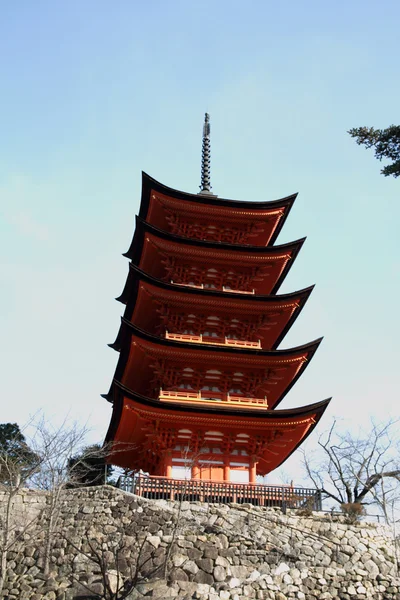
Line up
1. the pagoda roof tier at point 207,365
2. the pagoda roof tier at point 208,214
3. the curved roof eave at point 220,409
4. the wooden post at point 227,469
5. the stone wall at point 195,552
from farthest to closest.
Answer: the pagoda roof tier at point 208,214, the pagoda roof tier at point 207,365, the wooden post at point 227,469, the curved roof eave at point 220,409, the stone wall at point 195,552

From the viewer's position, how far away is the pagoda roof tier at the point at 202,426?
903 inches

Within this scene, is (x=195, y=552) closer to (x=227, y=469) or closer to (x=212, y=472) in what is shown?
(x=212, y=472)

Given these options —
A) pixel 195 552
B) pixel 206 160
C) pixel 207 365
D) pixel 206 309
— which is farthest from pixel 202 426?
pixel 206 160

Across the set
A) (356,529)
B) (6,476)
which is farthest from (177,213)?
(356,529)

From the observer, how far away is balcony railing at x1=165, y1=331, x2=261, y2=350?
25766 millimetres

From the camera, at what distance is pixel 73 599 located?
1683cm

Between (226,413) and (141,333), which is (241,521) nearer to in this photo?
(226,413)

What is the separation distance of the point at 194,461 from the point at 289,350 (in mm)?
5404

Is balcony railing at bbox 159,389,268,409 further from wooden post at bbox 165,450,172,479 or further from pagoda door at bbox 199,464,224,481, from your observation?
pagoda door at bbox 199,464,224,481

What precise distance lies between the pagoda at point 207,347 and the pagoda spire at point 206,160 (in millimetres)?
813

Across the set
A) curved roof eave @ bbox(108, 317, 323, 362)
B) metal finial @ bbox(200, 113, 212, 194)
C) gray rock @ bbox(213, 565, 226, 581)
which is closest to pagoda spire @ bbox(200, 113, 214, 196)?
metal finial @ bbox(200, 113, 212, 194)

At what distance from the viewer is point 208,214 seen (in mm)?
29438

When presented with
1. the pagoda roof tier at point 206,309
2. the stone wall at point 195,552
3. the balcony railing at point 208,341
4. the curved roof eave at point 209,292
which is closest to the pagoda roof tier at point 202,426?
the stone wall at point 195,552

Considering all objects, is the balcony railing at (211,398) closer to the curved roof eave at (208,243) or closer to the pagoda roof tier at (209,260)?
the pagoda roof tier at (209,260)
